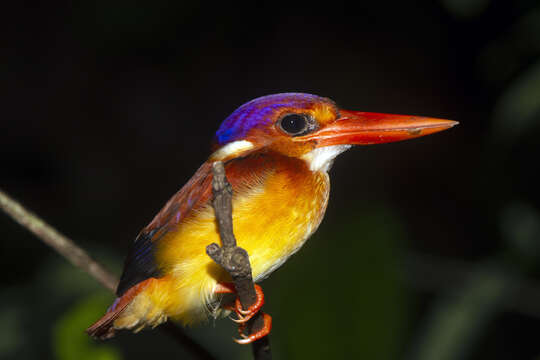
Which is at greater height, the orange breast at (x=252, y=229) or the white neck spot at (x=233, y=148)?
the white neck spot at (x=233, y=148)

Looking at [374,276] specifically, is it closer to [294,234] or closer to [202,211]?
[294,234]

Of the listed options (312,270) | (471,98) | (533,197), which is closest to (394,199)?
(471,98)

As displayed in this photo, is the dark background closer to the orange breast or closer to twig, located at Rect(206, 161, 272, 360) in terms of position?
the orange breast

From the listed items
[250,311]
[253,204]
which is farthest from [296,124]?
[250,311]

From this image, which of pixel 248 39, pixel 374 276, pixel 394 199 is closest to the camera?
pixel 374 276

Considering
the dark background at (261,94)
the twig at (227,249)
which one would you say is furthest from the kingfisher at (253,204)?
the dark background at (261,94)

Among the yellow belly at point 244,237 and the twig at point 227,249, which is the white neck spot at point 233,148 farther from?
the twig at point 227,249

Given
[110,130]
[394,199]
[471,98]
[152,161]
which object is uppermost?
[110,130]

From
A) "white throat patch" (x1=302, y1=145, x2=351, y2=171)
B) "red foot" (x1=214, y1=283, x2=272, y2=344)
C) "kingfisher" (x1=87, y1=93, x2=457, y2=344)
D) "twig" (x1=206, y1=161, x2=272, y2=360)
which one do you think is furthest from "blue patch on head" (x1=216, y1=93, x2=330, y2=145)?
"twig" (x1=206, y1=161, x2=272, y2=360)
